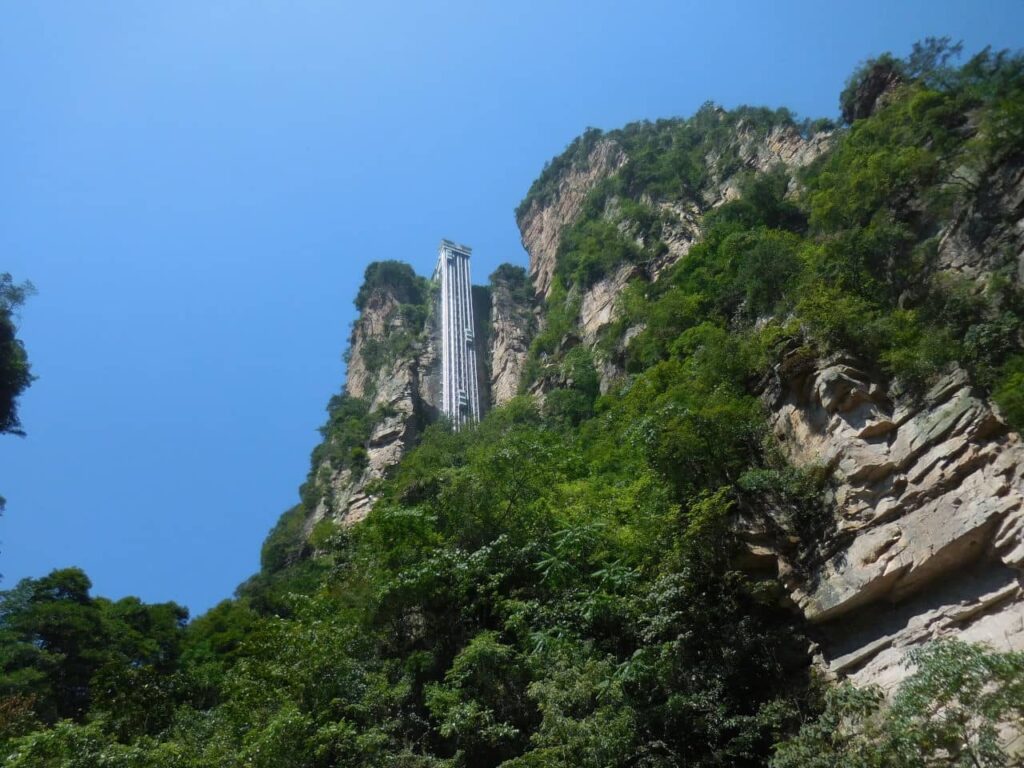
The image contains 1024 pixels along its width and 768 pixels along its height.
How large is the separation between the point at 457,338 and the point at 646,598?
35685mm

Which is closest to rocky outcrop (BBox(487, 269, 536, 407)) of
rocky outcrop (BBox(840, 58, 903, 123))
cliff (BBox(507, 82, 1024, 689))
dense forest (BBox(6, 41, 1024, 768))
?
dense forest (BBox(6, 41, 1024, 768))

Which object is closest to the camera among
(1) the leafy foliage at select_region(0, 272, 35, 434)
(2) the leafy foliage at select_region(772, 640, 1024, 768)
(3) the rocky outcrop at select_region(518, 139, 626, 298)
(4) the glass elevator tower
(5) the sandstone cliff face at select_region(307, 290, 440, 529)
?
(2) the leafy foliage at select_region(772, 640, 1024, 768)

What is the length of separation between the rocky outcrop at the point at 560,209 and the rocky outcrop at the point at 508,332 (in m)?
1.50

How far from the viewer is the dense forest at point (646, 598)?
10.8 metres

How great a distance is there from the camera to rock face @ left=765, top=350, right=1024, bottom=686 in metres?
10.6

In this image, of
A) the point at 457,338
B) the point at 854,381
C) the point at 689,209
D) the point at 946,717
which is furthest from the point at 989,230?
the point at 457,338

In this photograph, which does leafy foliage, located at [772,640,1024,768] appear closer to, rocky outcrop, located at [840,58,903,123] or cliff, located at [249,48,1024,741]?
cliff, located at [249,48,1024,741]

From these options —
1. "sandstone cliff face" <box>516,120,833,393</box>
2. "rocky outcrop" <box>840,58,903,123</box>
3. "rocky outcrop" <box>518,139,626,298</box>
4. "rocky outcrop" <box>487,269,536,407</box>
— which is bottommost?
"rocky outcrop" <box>840,58,903,123</box>

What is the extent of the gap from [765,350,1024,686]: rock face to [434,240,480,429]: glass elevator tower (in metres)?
26.2

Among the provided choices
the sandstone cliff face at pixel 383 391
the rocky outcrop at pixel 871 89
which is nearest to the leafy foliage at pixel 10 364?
the sandstone cliff face at pixel 383 391

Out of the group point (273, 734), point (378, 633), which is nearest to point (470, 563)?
point (378, 633)

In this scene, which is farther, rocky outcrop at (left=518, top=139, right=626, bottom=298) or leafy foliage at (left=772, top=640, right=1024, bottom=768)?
rocky outcrop at (left=518, top=139, right=626, bottom=298)

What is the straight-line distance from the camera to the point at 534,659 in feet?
40.6

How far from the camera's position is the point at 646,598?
12641mm
